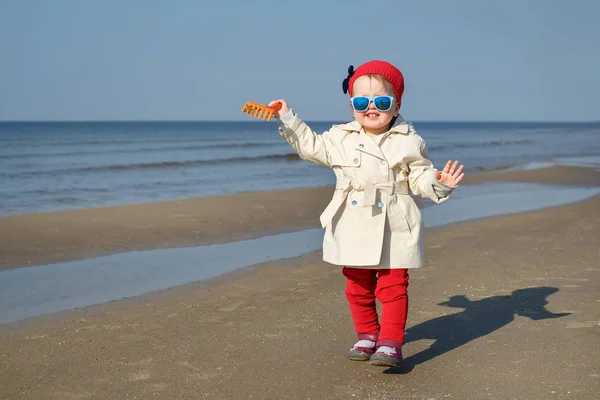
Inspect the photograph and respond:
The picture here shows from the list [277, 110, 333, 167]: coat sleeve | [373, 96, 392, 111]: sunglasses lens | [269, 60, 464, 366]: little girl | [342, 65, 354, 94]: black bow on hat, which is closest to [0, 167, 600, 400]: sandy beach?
[269, 60, 464, 366]: little girl

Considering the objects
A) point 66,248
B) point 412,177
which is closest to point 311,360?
point 412,177

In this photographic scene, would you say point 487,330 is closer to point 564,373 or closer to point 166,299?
point 564,373

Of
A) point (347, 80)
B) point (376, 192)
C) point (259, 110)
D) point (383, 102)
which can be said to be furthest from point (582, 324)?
point (259, 110)

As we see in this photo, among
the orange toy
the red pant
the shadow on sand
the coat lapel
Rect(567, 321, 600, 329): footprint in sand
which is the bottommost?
the shadow on sand

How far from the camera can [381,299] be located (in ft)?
13.8

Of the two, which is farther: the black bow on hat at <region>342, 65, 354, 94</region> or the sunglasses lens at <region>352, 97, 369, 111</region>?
the black bow on hat at <region>342, 65, 354, 94</region>

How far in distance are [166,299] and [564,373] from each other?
120 inches

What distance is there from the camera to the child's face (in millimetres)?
4148

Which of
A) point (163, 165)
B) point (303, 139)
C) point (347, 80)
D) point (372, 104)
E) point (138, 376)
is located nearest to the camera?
point (138, 376)

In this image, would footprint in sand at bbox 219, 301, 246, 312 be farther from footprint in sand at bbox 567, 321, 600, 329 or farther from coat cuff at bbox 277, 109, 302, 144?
footprint in sand at bbox 567, 321, 600, 329

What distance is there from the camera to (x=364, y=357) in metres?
4.20

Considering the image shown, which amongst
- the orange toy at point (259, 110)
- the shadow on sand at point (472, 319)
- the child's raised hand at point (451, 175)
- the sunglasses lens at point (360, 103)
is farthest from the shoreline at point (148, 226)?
the child's raised hand at point (451, 175)

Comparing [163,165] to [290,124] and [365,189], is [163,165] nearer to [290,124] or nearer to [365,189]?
[290,124]

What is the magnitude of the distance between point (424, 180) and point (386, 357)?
3.13 ft
